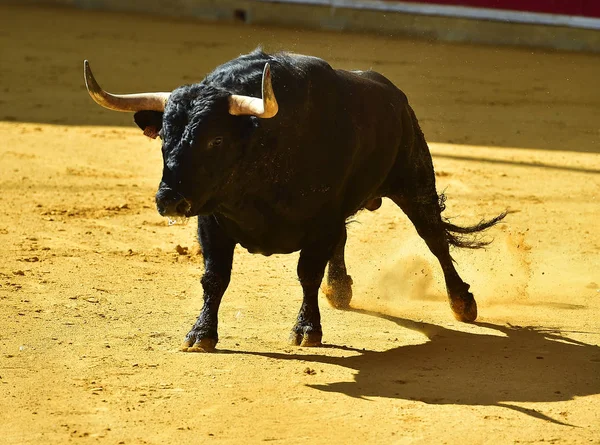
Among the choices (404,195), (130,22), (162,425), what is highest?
(130,22)

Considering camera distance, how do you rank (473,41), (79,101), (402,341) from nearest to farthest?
1. (402,341)
2. (79,101)
3. (473,41)

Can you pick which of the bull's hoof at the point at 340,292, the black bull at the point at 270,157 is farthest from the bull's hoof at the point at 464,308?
the black bull at the point at 270,157

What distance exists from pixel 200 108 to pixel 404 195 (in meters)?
1.65

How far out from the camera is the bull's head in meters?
4.23

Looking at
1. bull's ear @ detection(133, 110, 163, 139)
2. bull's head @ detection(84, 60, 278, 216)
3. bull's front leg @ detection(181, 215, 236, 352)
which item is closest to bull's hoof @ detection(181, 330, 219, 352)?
bull's front leg @ detection(181, 215, 236, 352)

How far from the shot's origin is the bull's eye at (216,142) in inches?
171

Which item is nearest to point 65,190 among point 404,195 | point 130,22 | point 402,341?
point 404,195

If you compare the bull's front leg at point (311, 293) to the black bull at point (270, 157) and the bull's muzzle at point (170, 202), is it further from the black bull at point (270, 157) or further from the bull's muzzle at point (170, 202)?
the bull's muzzle at point (170, 202)

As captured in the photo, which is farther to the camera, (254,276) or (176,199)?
(254,276)

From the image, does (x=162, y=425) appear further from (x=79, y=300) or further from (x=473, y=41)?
(x=473, y=41)

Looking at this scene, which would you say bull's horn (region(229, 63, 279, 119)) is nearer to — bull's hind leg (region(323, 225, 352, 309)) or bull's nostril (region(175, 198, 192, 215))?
bull's nostril (region(175, 198, 192, 215))

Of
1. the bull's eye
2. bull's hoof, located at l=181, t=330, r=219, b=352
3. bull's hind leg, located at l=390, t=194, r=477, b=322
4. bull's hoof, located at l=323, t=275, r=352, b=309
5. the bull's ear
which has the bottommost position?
bull's hoof, located at l=181, t=330, r=219, b=352

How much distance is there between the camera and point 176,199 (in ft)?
13.8

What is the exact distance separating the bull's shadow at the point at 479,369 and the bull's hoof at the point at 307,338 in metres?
0.14
